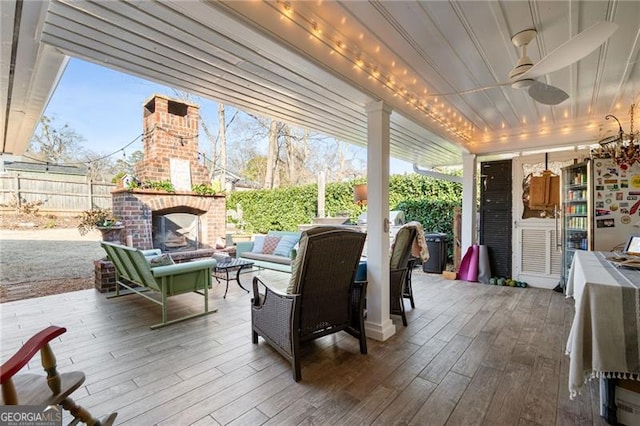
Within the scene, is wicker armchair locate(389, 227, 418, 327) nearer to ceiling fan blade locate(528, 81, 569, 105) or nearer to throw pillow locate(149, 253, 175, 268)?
ceiling fan blade locate(528, 81, 569, 105)

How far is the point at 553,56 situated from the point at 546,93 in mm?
756

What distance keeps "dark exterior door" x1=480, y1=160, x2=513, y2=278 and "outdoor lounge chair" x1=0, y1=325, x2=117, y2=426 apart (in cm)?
565

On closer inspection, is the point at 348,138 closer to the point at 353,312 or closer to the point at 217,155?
the point at 353,312

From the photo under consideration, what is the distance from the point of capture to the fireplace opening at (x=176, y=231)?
236 inches

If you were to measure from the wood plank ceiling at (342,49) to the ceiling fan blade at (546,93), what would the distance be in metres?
0.34

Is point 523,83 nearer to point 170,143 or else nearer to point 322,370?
point 322,370

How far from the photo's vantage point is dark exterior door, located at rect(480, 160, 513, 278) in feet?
16.7

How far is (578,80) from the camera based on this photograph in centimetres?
303

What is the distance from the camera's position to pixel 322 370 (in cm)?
229

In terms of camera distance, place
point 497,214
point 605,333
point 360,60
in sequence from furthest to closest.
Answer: point 497,214 → point 360,60 → point 605,333

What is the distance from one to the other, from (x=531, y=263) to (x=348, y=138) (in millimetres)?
3702

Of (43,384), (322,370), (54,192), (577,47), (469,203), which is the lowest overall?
(322,370)

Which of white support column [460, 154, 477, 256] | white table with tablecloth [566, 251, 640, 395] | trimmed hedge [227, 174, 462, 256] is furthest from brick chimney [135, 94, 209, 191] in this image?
white table with tablecloth [566, 251, 640, 395]

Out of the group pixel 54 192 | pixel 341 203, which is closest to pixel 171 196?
pixel 54 192
